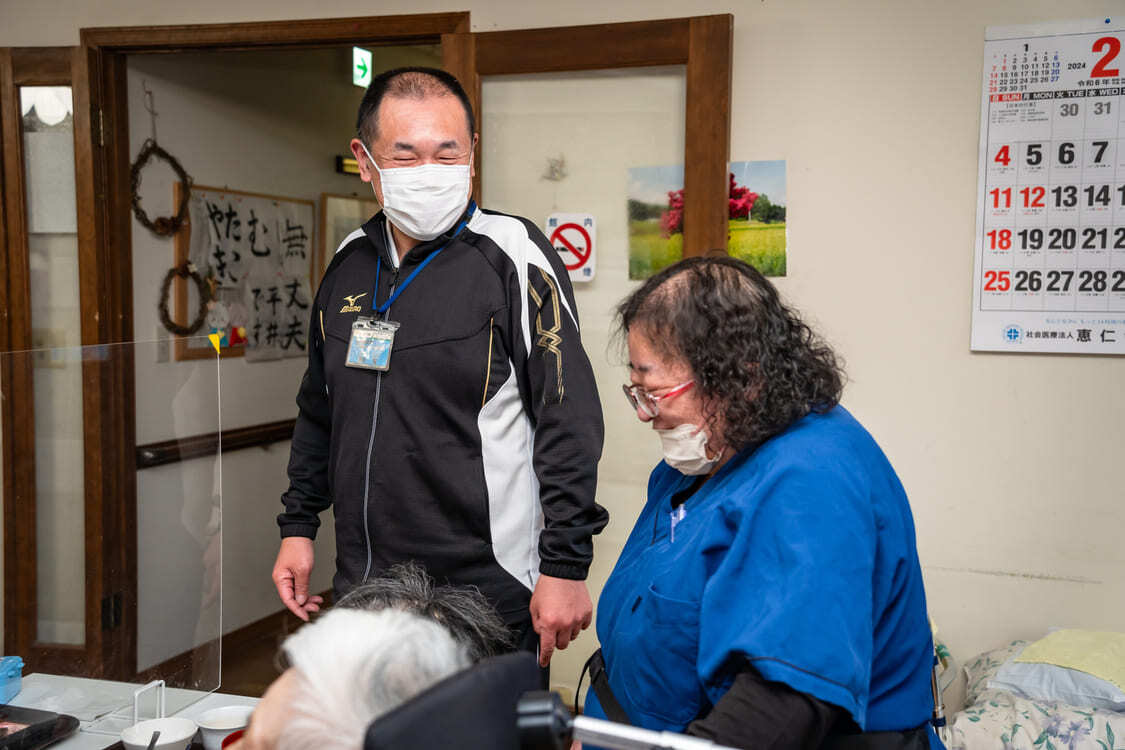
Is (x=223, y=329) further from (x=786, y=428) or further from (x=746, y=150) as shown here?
(x=786, y=428)

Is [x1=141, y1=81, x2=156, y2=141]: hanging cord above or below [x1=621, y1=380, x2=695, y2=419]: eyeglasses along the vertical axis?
above

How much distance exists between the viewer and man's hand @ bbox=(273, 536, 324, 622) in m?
1.83

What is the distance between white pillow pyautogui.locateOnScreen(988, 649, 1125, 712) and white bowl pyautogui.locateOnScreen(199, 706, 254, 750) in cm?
169

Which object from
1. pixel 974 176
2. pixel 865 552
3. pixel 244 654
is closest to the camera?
pixel 865 552

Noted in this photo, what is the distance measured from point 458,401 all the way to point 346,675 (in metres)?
0.87

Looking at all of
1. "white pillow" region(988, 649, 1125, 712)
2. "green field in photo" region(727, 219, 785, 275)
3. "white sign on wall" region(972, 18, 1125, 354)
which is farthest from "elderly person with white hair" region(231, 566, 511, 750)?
"white sign on wall" region(972, 18, 1125, 354)

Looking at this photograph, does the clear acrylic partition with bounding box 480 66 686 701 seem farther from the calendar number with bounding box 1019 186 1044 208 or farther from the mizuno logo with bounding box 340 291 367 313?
the mizuno logo with bounding box 340 291 367 313

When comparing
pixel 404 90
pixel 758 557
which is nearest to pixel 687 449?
pixel 758 557

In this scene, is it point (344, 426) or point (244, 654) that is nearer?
point (344, 426)

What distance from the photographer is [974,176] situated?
7.80ft

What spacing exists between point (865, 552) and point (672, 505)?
378 mm

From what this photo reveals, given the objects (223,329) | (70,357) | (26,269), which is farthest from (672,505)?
(223,329)

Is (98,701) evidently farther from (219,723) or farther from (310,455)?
(310,455)

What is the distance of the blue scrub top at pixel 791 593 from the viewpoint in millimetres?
957
